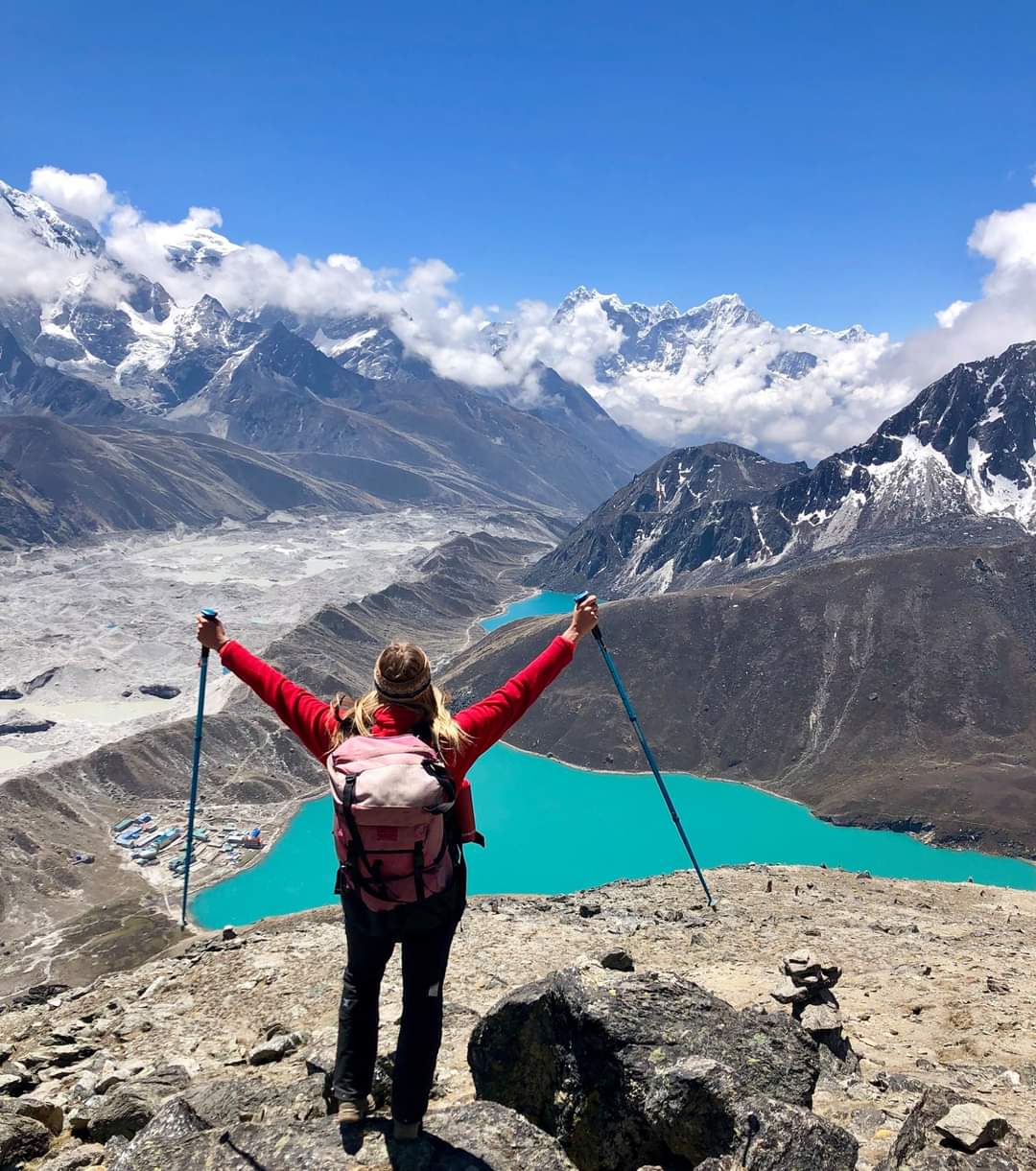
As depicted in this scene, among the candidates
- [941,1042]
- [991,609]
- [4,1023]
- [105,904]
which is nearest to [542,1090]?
[941,1042]

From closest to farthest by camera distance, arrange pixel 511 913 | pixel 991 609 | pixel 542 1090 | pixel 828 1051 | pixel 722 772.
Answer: pixel 542 1090, pixel 828 1051, pixel 511 913, pixel 722 772, pixel 991 609

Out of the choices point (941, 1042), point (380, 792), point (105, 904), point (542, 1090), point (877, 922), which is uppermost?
point (380, 792)

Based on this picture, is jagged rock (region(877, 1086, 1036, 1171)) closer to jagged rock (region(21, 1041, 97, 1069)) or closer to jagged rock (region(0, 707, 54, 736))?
jagged rock (region(21, 1041, 97, 1069))

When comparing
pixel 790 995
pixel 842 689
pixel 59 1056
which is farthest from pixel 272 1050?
pixel 842 689

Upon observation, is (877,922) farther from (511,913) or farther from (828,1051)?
(828,1051)

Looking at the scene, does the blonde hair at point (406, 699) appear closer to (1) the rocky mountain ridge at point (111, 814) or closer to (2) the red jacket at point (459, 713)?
(2) the red jacket at point (459, 713)

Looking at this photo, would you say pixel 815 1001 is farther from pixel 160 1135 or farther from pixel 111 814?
pixel 111 814
